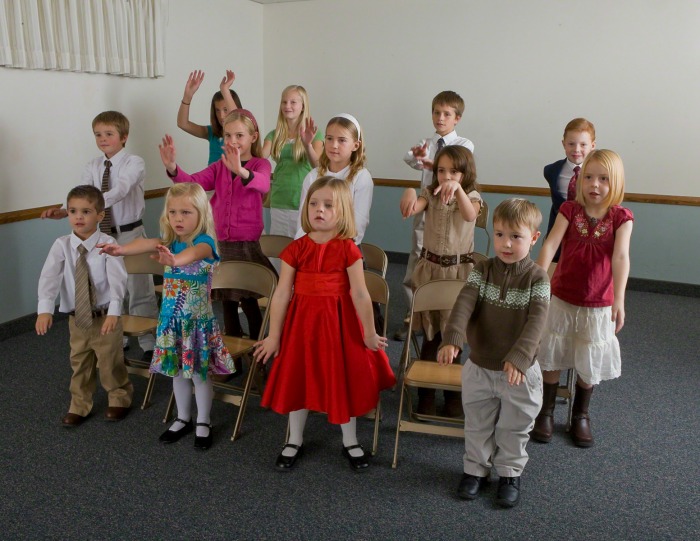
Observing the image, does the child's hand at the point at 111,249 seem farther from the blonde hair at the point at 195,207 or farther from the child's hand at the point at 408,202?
the child's hand at the point at 408,202

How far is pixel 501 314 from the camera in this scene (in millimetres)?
2357

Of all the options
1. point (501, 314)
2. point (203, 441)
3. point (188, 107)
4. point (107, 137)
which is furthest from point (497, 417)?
point (188, 107)

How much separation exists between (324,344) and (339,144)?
3.86ft

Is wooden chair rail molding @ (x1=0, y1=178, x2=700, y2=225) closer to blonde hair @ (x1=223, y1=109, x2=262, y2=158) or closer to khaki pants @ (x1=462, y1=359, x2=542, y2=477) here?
blonde hair @ (x1=223, y1=109, x2=262, y2=158)

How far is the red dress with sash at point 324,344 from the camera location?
8.46 ft

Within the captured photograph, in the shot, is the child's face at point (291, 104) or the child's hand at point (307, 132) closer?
the child's hand at point (307, 132)

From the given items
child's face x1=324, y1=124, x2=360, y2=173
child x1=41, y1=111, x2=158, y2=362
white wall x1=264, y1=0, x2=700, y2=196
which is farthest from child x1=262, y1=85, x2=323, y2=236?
white wall x1=264, y1=0, x2=700, y2=196

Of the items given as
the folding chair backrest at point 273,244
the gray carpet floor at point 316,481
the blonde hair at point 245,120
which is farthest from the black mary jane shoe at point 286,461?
the blonde hair at point 245,120

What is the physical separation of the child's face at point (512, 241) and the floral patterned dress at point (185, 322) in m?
1.31

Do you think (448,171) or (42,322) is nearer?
(42,322)

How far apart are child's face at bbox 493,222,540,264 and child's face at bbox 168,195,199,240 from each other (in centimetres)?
136

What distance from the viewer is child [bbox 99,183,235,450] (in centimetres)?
276

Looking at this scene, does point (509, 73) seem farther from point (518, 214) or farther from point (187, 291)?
point (187, 291)

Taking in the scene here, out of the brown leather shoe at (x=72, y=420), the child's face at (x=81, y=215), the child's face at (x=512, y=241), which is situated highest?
the child's face at (x=512, y=241)
